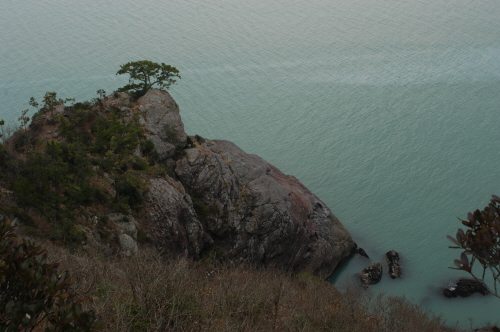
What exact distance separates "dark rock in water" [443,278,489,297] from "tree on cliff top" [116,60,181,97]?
31.6 metres

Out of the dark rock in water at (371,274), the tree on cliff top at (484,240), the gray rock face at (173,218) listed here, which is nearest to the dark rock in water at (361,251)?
the dark rock in water at (371,274)

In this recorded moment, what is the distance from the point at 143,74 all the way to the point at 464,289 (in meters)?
34.3

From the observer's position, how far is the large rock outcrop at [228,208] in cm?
3153

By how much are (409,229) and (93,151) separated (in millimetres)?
32260

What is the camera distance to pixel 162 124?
3672 cm

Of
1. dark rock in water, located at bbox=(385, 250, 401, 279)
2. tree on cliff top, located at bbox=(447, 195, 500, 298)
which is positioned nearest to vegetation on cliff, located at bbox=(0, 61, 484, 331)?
tree on cliff top, located at bbox=(447, 195, 500, 298)

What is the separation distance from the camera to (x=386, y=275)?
4169 cm

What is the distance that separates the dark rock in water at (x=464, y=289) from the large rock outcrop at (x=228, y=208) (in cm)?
983

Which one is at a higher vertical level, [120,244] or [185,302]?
[185,302]

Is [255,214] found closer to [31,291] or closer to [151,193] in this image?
[151,193]

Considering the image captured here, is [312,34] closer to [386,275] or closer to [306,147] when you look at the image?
[306,147]

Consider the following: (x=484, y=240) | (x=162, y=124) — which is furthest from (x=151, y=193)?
(x=484, y=240)

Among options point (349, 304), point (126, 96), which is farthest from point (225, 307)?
point (126, 96)

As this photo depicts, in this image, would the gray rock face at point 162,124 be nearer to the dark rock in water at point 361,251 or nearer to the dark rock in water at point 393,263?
the dark rock in water at point 361,251
